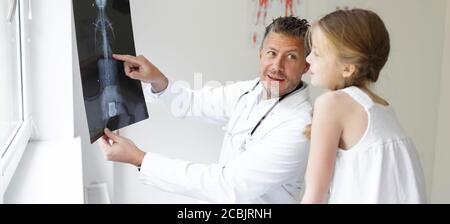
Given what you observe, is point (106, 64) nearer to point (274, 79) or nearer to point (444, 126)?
point (274, 79)

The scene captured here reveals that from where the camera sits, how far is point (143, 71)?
1.21m

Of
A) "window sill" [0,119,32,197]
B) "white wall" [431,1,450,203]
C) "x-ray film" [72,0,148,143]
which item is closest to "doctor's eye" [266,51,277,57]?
"x-ray film" [72,0,148,143]

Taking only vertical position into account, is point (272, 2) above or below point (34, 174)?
above

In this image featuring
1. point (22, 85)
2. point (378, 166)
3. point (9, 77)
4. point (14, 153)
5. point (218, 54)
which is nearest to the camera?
point (378, 166)

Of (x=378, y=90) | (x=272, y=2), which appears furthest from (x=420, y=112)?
(x=272, y=2)

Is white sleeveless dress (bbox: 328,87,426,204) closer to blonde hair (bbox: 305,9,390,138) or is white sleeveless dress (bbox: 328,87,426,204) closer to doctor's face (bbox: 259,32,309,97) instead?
blonde hair (bbox: 305,9,390,138)

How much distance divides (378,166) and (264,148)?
10.8 inches

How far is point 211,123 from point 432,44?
0.72 meters

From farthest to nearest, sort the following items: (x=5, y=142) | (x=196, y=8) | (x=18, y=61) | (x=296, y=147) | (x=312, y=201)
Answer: (x=196, y=8) < (x=18, y=61) < (x=5, y=142) < (x=296, y=147) < (x=312, y=201)

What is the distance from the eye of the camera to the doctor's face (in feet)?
3.51

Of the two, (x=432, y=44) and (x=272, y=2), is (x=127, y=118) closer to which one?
(x=272, y=2)

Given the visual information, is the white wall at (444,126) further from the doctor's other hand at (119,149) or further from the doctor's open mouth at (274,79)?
the doctor's other hand at (119,149)

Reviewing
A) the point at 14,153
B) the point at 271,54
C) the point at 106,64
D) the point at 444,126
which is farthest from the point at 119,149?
the point at 444,126
